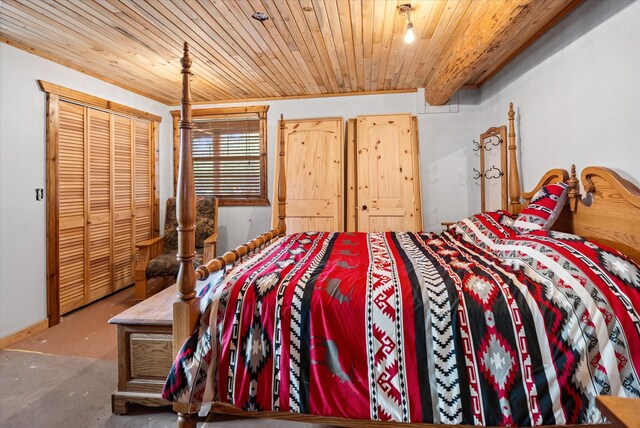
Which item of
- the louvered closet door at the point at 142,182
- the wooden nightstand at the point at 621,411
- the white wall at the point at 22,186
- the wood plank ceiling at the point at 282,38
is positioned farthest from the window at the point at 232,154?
the wooden nightstand at the point at 621,411

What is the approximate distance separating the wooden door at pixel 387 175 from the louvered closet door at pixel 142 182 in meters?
2.71

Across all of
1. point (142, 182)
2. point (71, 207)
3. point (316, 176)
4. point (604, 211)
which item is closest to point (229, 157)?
point (142, 182)

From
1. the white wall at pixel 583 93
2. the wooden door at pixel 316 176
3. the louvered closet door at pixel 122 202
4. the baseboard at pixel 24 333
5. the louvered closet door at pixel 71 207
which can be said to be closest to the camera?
the white wall at pixel 583 93

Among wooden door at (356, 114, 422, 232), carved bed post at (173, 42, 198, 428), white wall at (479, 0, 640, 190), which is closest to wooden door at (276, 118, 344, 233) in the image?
wooden door at (356, 114, 422, 232)

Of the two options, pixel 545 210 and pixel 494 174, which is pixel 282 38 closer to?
pixel 545 210

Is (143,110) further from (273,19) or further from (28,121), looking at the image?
(273,19)

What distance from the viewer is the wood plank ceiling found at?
2.09 m

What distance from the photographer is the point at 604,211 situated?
1.65m

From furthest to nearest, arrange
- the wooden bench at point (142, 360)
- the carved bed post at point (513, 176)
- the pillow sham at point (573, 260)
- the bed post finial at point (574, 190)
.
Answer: the carved bed post at point (513, 176)
the bed post finial at point (574, 190)
the wooden bench at point (142, 360)
the pillow sham at point (573, 260)

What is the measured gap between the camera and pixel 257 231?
170 inches

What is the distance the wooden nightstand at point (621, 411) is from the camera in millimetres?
658

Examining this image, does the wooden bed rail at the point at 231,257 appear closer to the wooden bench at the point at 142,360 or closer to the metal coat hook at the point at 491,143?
the wooden bench at the point at 142,360

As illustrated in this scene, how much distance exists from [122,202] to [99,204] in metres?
0.31

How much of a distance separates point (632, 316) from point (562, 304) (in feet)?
0.76
